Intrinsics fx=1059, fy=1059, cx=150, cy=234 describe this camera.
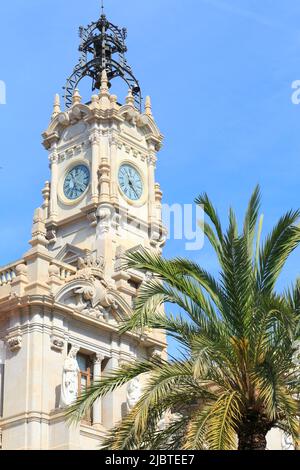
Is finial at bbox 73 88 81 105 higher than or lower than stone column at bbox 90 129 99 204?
higher

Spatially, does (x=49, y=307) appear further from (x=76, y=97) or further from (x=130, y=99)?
(x=130, y=99)

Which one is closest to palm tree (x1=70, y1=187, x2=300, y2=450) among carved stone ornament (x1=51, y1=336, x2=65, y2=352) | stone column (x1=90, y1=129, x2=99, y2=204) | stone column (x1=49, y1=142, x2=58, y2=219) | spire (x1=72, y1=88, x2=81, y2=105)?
carved stone ornament (x1=51, y1=336, x2=65, y2=352)

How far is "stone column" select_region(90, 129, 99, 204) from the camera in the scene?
53.5 m

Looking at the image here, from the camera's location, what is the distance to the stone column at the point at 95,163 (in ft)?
176

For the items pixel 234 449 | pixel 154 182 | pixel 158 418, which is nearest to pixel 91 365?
pixel 158 418

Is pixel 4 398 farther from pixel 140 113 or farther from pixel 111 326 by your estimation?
pixel 140 113

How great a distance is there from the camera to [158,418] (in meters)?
24.0

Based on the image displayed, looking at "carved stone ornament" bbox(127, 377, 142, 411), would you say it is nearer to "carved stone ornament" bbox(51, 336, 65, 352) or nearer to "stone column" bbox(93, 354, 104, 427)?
"stone column" bbox(93, 354, 104, 427)

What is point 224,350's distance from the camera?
2303 cm

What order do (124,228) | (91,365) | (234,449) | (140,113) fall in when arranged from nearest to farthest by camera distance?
1. (234,449)
2. (91,365)
3. (124,228)
4. (140,113)

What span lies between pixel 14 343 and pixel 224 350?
47.0 ft

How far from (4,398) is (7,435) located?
138cm

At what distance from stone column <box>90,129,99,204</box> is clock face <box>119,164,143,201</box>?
4.55ft

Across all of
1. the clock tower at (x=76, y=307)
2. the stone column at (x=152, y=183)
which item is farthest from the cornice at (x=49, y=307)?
the stone column at (x=152, y=183)
